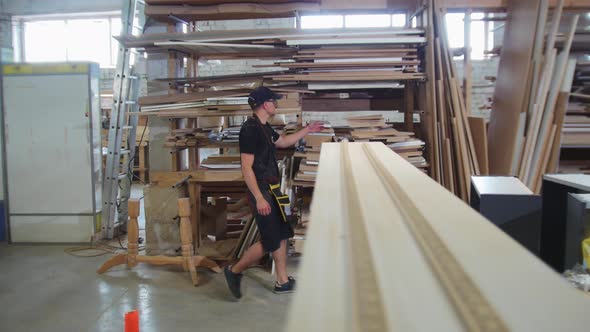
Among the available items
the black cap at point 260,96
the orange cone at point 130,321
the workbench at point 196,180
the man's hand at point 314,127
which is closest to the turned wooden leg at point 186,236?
the workbench at point 196,180

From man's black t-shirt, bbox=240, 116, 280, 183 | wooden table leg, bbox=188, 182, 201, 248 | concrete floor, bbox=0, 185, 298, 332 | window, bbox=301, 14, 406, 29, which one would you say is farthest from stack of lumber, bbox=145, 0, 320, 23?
window, bbox=301, 14, 406, 29

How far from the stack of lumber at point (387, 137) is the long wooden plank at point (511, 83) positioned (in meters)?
0.87

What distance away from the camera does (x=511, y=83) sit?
4.48m

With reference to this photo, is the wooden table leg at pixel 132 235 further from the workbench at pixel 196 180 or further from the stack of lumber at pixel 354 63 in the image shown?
the stack of lumber at pixel 354 63

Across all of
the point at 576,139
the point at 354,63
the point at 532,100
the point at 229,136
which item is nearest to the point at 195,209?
the point at 229,136

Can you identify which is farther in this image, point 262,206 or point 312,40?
point 312,40

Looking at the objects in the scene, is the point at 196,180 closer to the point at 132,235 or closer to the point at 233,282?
the point at 132,235

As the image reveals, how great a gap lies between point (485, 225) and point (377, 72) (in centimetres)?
297

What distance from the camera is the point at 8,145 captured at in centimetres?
495

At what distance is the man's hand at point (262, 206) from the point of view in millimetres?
3266

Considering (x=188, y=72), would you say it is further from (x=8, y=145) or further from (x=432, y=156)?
(x=432, y=156)

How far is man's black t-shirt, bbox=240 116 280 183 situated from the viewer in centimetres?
323

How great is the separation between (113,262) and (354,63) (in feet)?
8.60

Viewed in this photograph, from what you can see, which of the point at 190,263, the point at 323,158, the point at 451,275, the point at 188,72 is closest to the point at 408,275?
the point at 451,275
